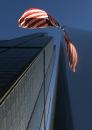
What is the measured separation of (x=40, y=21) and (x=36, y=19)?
1298mm

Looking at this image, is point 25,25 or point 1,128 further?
point 25,25

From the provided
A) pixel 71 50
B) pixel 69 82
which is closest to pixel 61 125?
pixel 69 82

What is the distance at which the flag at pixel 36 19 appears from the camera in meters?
57.4

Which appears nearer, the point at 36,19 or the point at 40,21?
the point at 36,19

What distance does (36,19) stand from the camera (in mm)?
59094

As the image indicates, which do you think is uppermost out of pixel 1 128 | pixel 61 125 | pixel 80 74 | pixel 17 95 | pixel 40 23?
pixel 80 74

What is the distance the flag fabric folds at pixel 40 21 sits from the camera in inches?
2258

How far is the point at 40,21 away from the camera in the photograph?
60250mm

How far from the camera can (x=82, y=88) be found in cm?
19150

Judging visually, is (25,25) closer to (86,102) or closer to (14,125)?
(14,125)

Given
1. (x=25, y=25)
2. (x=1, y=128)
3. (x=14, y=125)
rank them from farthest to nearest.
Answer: (x=25, y=25) < (x=14, y=125) < (x=1, y=128)

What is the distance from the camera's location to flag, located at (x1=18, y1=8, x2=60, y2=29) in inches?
2260

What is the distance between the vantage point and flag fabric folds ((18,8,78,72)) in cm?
5734

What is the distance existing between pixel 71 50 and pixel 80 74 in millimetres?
135676
